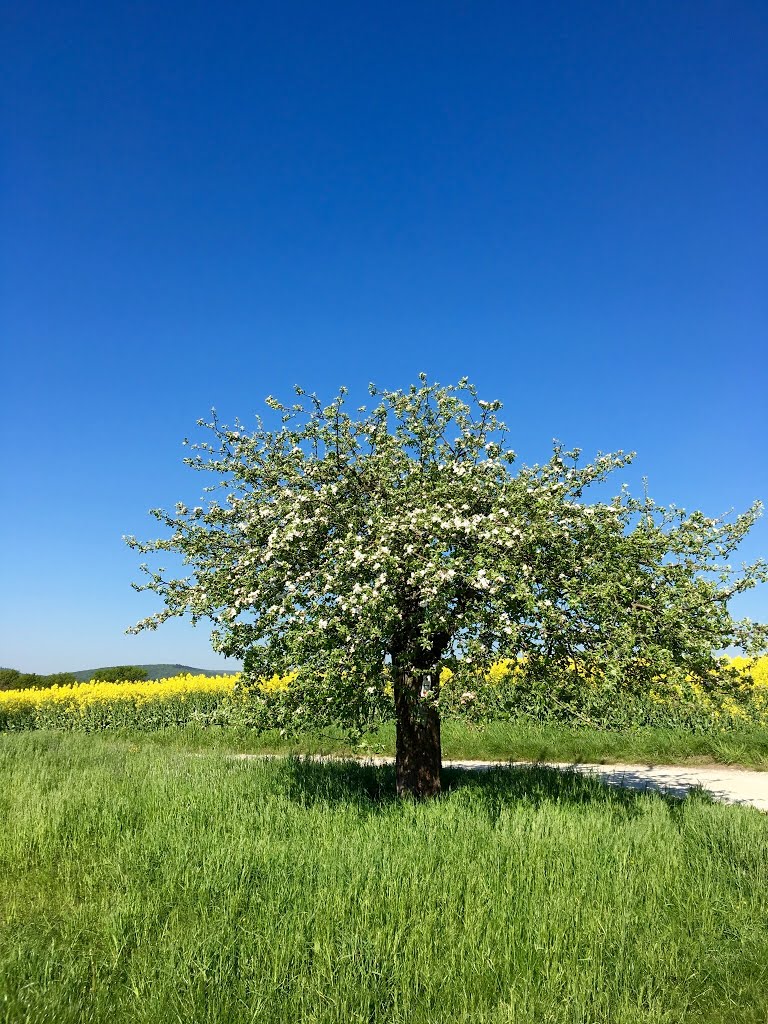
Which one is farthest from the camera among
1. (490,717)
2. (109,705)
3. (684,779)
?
(109,705)

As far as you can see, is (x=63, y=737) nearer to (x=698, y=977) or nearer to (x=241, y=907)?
(x=241, y=907)

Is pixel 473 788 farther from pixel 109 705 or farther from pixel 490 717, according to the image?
pixel 109 705

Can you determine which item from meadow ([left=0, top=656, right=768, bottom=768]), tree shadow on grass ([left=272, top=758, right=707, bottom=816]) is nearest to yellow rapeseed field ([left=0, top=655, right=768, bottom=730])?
meadow ([left=0, top=656, right=768, bottom=768])

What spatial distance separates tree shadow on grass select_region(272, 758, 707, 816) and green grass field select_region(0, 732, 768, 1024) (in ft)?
0.65

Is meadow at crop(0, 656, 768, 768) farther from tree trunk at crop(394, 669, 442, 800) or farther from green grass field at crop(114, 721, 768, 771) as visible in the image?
tree trunk at crop(394, 669, 442, 800)

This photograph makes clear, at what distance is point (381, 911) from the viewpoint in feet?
21.0

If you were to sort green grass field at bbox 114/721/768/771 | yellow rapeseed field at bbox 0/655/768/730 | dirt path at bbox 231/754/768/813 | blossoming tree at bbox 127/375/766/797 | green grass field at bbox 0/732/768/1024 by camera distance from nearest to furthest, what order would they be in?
green grass field at bbox 0/732/768/1024
blossoming tree at bbox 127/375/766/797
dirt path at bbox 231/754/768/813
green grass field at bbox 114/721/768/771
yellow rapeseed field at bbox 0/655/768/730

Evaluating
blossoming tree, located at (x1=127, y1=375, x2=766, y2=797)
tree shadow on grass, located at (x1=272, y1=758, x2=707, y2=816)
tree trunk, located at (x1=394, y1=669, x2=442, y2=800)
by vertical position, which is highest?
blossoming tree, located at (x1=127, y1=375, x2=766, y2=797)

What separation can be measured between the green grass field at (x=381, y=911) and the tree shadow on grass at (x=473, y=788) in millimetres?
198

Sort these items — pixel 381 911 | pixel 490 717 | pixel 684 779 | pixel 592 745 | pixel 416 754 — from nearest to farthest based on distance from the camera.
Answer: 1. pixel 381 911
2. pixel 490 717
3. pixel 416 754
4. pixel 684 779
5. pixel 592 745

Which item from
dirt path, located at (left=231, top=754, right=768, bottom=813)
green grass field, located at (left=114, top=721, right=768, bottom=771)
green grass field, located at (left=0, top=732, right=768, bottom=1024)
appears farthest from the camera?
green grass field, located at (left=114, top=721, right=768, bottom=771)

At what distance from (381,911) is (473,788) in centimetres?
562

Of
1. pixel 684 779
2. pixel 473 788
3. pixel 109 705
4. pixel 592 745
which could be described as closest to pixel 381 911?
pixel 473 788

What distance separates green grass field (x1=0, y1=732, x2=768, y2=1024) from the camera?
527 cm
